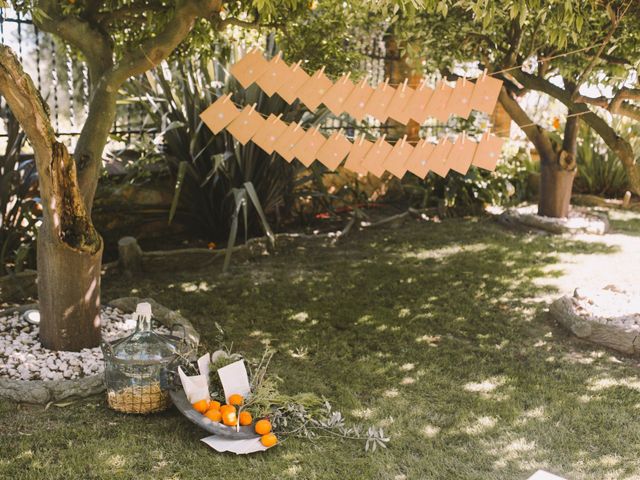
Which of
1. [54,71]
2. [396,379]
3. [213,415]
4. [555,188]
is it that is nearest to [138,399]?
[213,415]

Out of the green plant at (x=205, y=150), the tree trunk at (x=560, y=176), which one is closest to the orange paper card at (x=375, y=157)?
the green plant at (x=205, y=150)

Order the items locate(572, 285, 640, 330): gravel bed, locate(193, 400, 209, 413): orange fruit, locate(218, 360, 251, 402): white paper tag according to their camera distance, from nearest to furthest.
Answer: locate(193, 400, 209, 413): orange fruit, locate(218, 360, 251, 402): white paper tag, locate(572, 285, 640, 330): gravel bed

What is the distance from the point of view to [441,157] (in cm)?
357

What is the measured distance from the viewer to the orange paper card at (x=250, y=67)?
3422 millimetres

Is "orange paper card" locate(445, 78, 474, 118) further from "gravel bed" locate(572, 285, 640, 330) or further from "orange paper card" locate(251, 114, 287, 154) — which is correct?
"gravel bed" locate(572, 285, 640, 330)

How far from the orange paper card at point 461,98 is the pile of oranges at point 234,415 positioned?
1.74 m

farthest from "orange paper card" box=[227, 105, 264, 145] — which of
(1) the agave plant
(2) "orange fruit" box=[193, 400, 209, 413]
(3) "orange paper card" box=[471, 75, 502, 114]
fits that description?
(1) the agave plant

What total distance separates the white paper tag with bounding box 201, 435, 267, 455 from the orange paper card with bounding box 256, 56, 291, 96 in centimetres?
164

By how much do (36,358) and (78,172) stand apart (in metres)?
1.05

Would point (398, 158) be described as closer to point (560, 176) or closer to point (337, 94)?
point (337, 94)

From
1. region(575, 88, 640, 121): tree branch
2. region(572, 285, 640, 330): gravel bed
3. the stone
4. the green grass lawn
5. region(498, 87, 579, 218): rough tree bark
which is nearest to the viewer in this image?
the green grass lawn

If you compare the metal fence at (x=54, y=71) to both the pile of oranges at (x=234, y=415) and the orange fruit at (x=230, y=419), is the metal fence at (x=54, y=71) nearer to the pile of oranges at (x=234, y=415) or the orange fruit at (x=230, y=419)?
the pile of oranges at (x=234, y=415)

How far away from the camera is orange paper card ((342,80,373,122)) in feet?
11.3

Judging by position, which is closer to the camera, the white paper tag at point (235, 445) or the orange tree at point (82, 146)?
the white paper tag at point (235, 445)
